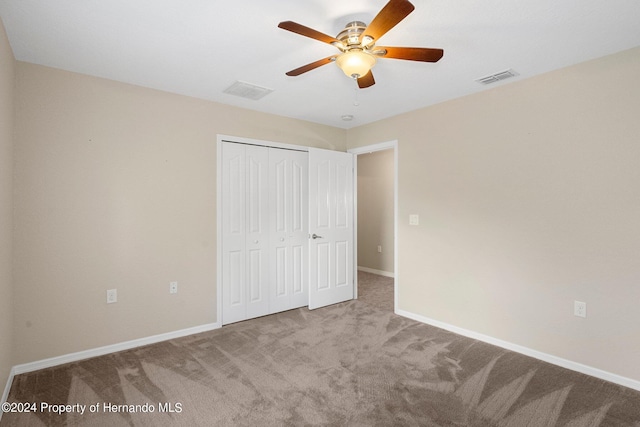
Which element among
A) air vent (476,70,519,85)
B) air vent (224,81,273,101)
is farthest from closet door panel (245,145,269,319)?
air vent (476,70,519,85)

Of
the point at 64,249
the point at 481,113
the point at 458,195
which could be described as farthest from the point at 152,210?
the point at 481,113

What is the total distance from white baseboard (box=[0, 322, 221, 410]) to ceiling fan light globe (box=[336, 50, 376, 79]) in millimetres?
2887

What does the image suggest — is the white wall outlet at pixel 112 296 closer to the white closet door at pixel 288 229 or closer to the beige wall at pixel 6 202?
the beige wall at pixel 6 202

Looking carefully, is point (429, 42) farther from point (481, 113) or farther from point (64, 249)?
point (64, 249)

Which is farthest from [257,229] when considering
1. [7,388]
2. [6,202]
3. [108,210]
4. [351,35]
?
[351,35]

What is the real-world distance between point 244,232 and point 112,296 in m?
1.40

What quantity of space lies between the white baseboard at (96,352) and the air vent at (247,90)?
2434 millimetres

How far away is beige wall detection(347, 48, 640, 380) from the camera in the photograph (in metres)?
2.40

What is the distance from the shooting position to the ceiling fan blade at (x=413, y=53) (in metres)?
1.83

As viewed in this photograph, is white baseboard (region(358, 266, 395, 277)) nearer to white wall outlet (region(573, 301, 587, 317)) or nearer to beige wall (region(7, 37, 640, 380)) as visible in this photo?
beige wall (region(7, 37, 640, 380))

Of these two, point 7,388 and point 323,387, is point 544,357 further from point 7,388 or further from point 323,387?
point 7,388

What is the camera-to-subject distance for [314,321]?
12.1 ft

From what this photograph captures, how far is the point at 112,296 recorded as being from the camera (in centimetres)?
290

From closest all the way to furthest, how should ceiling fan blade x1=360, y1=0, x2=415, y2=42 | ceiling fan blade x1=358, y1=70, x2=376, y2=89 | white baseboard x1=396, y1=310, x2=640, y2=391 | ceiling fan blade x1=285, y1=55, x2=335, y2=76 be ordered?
ceiling fan blade x1=360, y1=0, x2=415, y2=42 < ceiling fan blade x1=285, y1=55, x2=335, y2=76 < ceiling fan blade x1=358, y1=70, x2=376, y2=89 < white baseboard x1=396, y1=310, x2=640, y2=391
